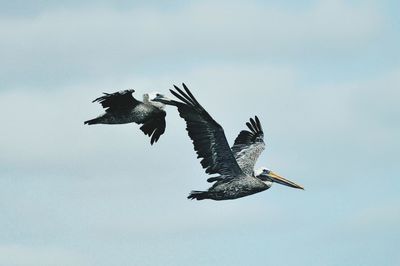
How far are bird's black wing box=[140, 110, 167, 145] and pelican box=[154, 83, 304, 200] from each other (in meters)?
0.81

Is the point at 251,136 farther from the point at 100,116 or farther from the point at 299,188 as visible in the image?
the point at 100,116

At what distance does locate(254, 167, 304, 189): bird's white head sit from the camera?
2959cm

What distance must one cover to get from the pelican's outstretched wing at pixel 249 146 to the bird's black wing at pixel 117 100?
3625mm

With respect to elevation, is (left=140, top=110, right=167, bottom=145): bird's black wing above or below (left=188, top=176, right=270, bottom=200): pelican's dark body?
above

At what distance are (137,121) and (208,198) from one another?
4812 mm

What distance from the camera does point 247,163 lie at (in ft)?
96.7

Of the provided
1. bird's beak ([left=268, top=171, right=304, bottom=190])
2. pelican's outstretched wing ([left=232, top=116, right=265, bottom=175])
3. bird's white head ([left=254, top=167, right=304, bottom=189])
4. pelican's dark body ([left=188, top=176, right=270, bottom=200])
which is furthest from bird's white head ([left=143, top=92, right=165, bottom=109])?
pelican's dark body ([left=188, top=176, right=270, bottom=200])

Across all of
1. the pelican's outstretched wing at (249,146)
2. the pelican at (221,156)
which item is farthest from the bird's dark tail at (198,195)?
the pelican's outstretched wing at (249,146)

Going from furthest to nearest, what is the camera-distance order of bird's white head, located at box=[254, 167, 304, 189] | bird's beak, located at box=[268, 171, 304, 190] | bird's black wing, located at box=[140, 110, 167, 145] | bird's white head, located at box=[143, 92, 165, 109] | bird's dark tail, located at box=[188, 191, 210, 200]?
bird's black wing, located at box=[140, 110, 167, 145] < bird's white head, located at box=[143, 92, 165, 109] < bird's beak, located at box=[268, 171, 304, 190] < bird's white head, located at box=[254, 167, 304, 189] < bird's dark tail, located at box=[188, 191, 210, 200]

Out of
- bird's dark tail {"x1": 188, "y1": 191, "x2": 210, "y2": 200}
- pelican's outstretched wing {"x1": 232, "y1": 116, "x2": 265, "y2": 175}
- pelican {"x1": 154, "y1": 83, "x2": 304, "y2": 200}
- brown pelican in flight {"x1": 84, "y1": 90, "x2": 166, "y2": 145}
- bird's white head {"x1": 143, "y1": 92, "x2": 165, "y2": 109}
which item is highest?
bird's white head {"x1": 143, "y1": 92, "x2": 165, "y2": 109}

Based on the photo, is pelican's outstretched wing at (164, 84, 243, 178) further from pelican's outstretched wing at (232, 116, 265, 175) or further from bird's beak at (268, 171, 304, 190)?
bird's beak at (268, 171, 304, 190)

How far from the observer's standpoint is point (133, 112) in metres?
29.9

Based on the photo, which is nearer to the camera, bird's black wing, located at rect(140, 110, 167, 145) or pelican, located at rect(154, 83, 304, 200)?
pelican, located at rect(154, 83, 304, 200)

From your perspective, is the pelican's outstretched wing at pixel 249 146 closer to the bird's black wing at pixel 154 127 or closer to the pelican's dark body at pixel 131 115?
the bird's black wing at pixel 154 127
